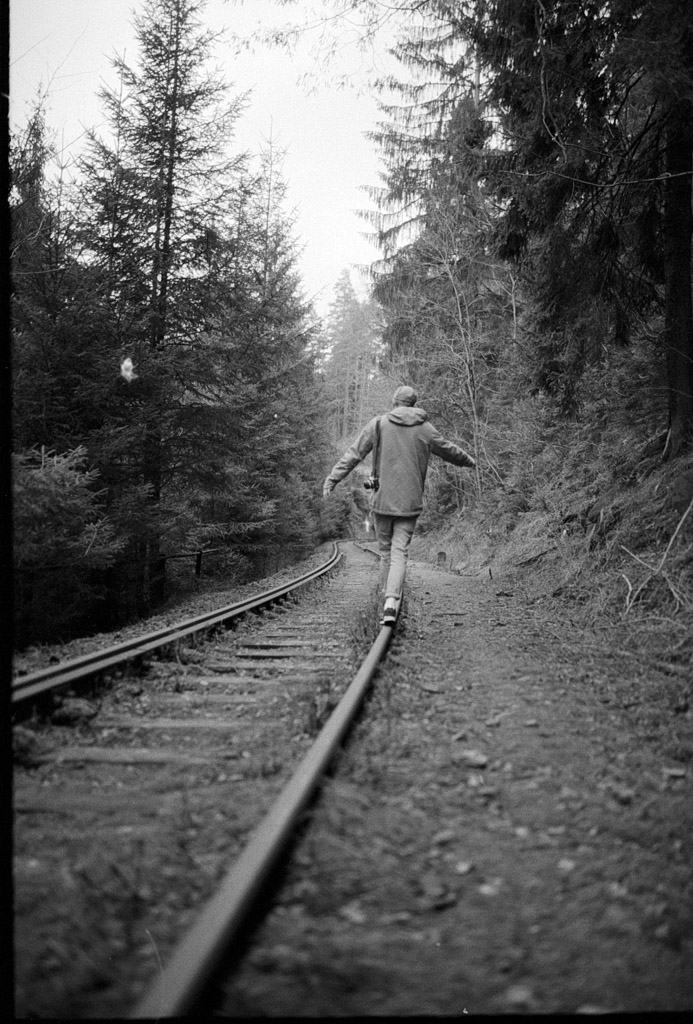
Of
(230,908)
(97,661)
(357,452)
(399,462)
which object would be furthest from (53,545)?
(230,908)

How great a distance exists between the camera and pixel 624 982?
147 cm

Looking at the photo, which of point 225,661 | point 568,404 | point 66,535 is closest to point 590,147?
point 568,404

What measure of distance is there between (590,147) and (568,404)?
3.79m

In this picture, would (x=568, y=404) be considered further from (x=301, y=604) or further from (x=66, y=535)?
(x=66, y=535)

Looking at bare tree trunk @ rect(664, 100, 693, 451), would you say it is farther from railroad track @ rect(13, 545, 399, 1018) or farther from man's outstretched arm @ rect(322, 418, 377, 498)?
railroad track @ rect(13, 545, 399, 1018)

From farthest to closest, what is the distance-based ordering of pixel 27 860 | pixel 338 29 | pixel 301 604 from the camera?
pixel 301 604 → pixel 338 29 → pixel 27 860

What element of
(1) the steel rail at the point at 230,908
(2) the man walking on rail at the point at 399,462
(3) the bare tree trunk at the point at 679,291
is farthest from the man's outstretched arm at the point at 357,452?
(3) the bare tree trunk at the point at 679,291

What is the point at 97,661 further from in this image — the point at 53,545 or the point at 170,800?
the point at 170,800

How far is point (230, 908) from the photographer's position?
4.85 feet

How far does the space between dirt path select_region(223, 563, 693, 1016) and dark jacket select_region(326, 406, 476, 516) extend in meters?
2.27

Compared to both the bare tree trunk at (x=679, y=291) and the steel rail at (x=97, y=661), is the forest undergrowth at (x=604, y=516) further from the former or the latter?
the steel rail at (x=97, y=661)

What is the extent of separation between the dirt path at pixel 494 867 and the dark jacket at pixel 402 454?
7.46 feet

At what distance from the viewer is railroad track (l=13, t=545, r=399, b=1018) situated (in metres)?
1.34

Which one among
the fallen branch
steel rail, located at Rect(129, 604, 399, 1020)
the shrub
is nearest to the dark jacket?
the fallen branch
